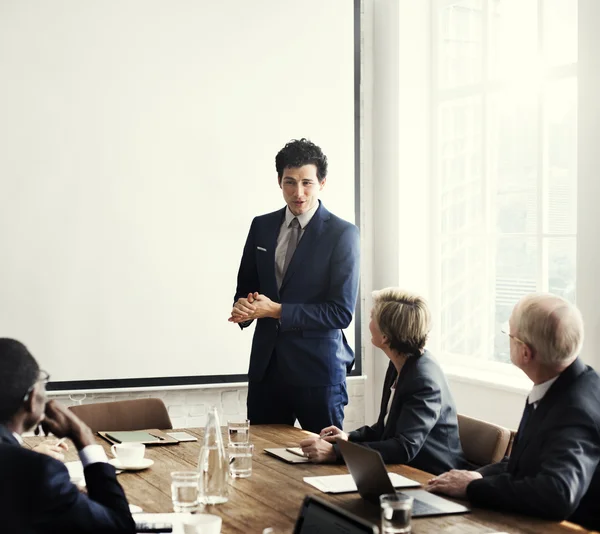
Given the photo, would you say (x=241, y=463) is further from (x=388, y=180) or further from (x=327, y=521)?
(x=388, y=180)

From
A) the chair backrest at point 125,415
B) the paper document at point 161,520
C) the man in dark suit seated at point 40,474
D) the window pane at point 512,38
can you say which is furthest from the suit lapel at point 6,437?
the window pane at point 512,38

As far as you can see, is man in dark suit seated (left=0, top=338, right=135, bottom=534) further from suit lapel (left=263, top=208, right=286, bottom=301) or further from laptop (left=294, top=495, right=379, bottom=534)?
suit lapel (left=263, top=208, right=286, bottom=301)

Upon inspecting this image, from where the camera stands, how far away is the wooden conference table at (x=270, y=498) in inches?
84.7

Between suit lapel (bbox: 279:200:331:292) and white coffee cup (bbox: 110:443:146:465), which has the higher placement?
suit lapel (bbox: 279:200:331:292)

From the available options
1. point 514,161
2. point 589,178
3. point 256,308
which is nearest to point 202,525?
point 256,308

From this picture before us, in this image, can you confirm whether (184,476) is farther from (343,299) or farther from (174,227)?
(174,227)

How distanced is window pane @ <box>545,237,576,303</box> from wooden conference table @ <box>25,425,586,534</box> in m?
2.06

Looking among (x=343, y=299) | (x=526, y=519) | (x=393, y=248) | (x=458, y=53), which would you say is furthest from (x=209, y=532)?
(x=458, y=53)

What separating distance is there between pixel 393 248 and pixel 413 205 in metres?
0.30

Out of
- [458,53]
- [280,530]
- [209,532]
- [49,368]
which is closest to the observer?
[209,532]

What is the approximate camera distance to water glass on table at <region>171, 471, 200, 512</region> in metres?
2.25

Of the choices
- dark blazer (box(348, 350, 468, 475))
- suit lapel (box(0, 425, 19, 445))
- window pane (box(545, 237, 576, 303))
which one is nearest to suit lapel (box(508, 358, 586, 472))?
dark blazer (box(348, 350, 468, 475))

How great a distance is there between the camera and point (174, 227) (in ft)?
16.8

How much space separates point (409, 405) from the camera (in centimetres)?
301
